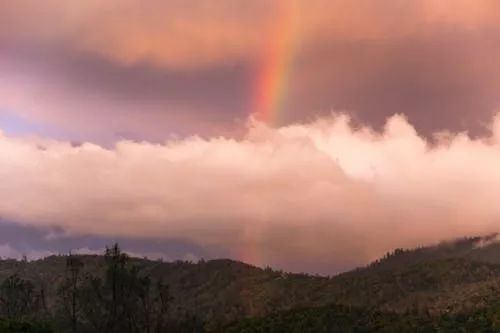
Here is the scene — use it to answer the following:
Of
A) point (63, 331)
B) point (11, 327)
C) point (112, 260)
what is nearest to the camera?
point (11, 327)

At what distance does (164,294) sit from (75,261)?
86.5 ft

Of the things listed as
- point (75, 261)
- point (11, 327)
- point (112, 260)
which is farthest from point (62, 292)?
point (11, 327)

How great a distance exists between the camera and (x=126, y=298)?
592 feet

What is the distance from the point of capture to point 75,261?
182250 mm

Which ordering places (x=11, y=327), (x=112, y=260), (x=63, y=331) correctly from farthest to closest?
(x=63, y=331) < (x=112, y=260) < (x=11, y=327)

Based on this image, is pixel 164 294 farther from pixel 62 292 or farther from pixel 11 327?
pixel 11 327

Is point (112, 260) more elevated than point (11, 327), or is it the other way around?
point (112, 260)

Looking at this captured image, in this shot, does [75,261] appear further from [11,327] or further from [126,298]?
[11,327]

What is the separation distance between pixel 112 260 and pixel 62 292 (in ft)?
70.3

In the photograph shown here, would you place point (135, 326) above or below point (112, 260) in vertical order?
below

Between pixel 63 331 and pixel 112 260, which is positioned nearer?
pixel 112 260

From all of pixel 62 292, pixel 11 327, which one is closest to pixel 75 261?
pixel 62 292

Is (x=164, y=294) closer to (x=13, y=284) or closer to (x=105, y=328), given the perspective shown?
(x=105, y=328)

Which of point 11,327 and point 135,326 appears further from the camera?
point 135,326
